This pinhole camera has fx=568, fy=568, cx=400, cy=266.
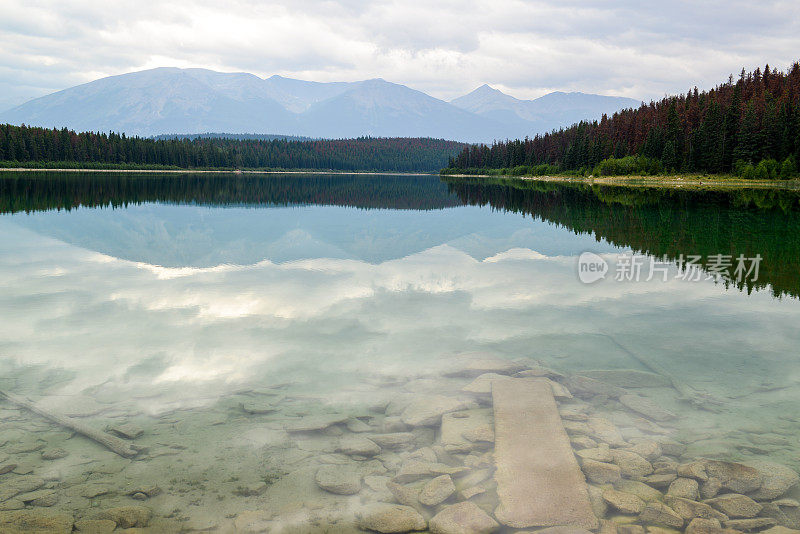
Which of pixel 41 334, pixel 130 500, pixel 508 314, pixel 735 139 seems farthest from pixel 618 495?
pixel 735 139

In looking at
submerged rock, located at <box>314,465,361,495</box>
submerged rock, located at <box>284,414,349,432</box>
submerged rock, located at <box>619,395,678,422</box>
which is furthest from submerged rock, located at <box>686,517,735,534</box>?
submerged rock, located at <box>284,414,349,432</box>

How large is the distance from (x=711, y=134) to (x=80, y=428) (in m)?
110

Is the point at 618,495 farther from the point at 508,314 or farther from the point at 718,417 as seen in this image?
the point at 508,314

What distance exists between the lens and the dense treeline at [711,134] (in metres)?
87.9

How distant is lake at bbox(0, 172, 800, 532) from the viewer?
639 centimetres

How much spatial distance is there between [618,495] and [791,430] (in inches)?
131

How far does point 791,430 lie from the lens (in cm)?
776

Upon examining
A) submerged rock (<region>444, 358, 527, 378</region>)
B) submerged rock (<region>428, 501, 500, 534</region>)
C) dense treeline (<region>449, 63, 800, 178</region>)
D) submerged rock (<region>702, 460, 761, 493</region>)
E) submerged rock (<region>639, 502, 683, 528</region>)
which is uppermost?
dense treeline (<region>449, 63, 800, 178</region>)

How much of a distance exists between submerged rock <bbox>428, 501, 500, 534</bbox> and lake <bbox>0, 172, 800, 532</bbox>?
0.11m

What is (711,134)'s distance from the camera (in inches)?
3856

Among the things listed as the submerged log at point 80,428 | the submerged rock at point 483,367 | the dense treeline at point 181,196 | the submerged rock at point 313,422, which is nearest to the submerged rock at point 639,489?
the submerged rock at point 483,367

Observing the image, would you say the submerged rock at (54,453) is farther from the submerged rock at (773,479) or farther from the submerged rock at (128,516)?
the submerged rock at (773,479)

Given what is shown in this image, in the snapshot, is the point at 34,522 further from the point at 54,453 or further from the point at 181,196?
the point at 181,196

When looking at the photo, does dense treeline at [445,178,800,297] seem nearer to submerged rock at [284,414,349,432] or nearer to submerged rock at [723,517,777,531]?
submerged rock at [723,517,777,531]
